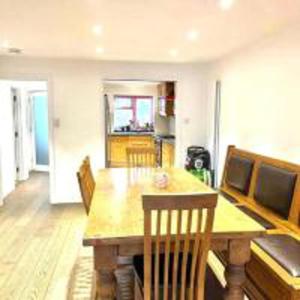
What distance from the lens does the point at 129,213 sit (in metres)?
2.19

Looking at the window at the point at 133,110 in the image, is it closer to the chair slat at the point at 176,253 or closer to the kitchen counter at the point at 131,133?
the kitchen counter at the point at 131,133

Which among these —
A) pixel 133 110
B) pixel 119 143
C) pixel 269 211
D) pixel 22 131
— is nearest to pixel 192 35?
pixel 269 211

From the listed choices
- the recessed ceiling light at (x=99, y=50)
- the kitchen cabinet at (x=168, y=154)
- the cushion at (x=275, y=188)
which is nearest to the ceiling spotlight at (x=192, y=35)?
the recessed ceiling light at (x=99, y=50)

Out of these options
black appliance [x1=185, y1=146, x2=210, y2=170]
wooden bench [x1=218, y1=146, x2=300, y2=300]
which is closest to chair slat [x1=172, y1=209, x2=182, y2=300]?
wooden bench [x1=218, y1=146, x2=300, y2=300]

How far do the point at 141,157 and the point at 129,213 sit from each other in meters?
2.19

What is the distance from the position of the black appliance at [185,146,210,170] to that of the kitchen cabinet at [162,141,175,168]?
812 mm

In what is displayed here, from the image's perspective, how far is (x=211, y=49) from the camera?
14.2ft

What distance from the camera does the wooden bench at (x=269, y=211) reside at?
2082 millimetres

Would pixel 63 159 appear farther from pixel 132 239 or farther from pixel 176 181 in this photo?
pixel 132 239

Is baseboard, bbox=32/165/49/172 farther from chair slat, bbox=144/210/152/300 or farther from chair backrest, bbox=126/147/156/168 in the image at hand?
chair slat, bbox=144/210/152/300

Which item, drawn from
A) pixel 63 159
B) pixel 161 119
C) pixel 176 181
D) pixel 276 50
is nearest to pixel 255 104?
pixel 276 50

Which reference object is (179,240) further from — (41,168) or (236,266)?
(41,168)

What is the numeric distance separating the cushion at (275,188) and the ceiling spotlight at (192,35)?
155 cm

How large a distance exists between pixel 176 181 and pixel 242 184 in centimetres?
87
